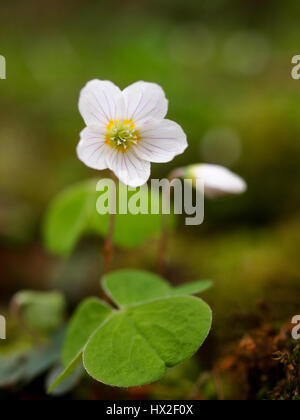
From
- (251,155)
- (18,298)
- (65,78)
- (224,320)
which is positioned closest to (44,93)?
(65,78)

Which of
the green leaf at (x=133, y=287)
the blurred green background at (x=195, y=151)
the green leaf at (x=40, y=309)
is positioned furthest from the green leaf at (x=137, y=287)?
the green leaf at (x=40, y=309)

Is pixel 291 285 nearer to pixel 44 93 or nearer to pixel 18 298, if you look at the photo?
pixel 18 298

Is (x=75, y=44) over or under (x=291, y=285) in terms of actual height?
over

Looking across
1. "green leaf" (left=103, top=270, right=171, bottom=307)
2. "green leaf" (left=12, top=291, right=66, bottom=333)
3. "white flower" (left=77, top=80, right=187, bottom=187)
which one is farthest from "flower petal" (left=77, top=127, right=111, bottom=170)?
"green leaf" (left=12, top=291, right=66, bottom=333)

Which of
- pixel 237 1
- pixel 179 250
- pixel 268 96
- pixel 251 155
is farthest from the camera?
pixel 237 1

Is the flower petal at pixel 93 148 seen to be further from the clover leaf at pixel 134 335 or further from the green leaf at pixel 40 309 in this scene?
the green leaf at pixel 40 309

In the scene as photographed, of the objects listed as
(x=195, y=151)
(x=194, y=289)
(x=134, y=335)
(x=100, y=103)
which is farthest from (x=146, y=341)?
(x=195, y=151)

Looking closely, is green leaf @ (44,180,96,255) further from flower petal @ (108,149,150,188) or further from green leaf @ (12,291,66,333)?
flower petal @ (108,149,150,188)
